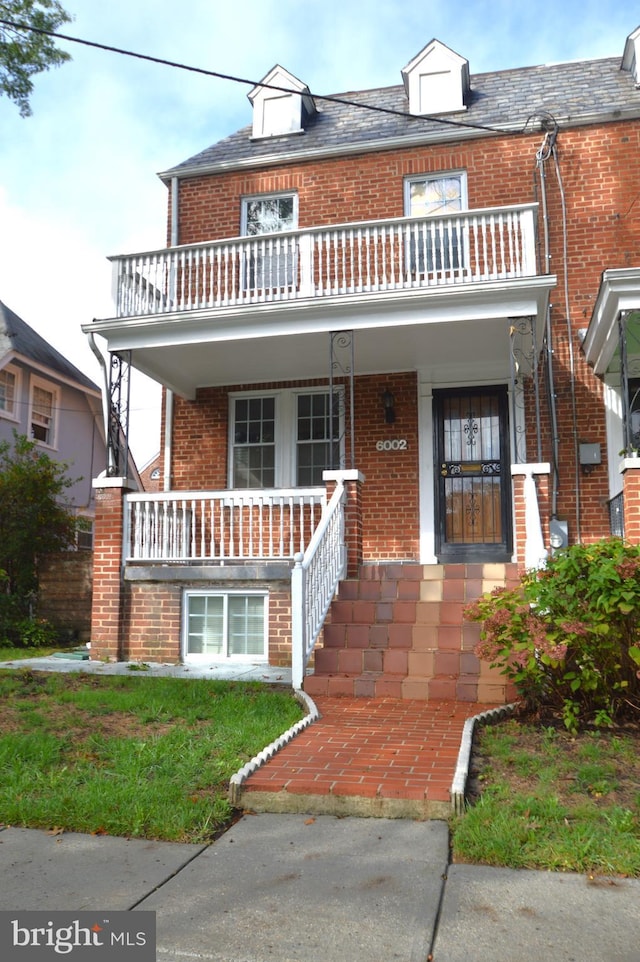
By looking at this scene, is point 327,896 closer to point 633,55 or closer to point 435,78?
point 435,78

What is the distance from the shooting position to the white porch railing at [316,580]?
6762mm

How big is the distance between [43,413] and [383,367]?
1076 centimetres

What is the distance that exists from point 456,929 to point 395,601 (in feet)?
15.5

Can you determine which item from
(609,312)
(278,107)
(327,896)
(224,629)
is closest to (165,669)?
(224,629)

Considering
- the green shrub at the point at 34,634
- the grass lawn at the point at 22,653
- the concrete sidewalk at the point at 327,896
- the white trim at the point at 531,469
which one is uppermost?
the white trim at the point at 531,469

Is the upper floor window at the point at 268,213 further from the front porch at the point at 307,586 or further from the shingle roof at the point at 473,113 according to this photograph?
the front porch at the point at 307,586

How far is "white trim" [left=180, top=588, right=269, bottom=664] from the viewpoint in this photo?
880 cm

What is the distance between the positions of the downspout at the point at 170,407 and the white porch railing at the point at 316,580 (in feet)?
12.6

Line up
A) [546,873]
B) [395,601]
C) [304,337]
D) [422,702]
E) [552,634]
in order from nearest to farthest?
[546,873] < [552,634] < [422,702] < [395,601] < [304,337]

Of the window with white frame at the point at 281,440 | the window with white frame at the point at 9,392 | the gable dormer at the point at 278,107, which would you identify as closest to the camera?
the window with white frame at the point at 281,440

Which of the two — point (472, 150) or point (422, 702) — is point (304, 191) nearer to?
point (472, 150)

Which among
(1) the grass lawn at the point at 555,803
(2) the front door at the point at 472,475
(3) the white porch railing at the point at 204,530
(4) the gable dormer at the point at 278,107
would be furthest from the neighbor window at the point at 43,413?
(1) the grass lawn at the point at 555,803

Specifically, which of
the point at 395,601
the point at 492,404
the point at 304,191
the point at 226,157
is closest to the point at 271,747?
the point at 395,601

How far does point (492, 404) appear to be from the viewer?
34.6 feet
